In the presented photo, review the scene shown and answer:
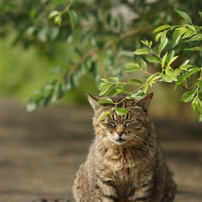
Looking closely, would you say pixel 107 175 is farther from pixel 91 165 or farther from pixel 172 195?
pixel 172 195

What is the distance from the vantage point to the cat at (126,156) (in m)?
4.98

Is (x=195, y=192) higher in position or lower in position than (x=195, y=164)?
higher

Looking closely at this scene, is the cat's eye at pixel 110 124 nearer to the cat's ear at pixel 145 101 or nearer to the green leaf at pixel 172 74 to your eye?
the cat's ear at pixel 145 101

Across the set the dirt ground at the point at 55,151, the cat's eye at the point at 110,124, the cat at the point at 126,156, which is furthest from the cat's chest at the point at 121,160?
the dirt ground at the point at 55,151

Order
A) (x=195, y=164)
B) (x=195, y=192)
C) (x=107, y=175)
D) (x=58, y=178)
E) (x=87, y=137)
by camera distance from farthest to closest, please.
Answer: (x=87, y=137)
(x=195, y=164)
(x=58, y=178)
(x=195, y=192)
(x=107, y=175)

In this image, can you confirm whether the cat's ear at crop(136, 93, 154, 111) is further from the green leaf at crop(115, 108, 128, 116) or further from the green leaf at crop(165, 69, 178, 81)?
the green leaf at crop(165, 69, 178, 81)

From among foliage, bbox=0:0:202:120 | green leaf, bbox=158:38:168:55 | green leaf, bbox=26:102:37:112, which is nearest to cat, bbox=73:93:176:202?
green leaf, bbox=158:38:168:55

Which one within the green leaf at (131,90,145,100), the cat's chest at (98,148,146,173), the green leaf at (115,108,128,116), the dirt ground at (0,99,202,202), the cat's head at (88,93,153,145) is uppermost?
the green leaf at (131,90,145,100)

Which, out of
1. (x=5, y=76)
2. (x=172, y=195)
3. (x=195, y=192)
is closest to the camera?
(x=172, y=195)

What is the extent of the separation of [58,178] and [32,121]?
4.02 metres

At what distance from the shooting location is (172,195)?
220 inches

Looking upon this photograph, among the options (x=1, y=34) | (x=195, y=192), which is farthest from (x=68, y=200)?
(x=1, y=34)

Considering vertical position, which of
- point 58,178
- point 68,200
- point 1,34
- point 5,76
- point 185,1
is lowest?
point 5,76

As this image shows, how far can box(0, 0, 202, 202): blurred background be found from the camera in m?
6.80
